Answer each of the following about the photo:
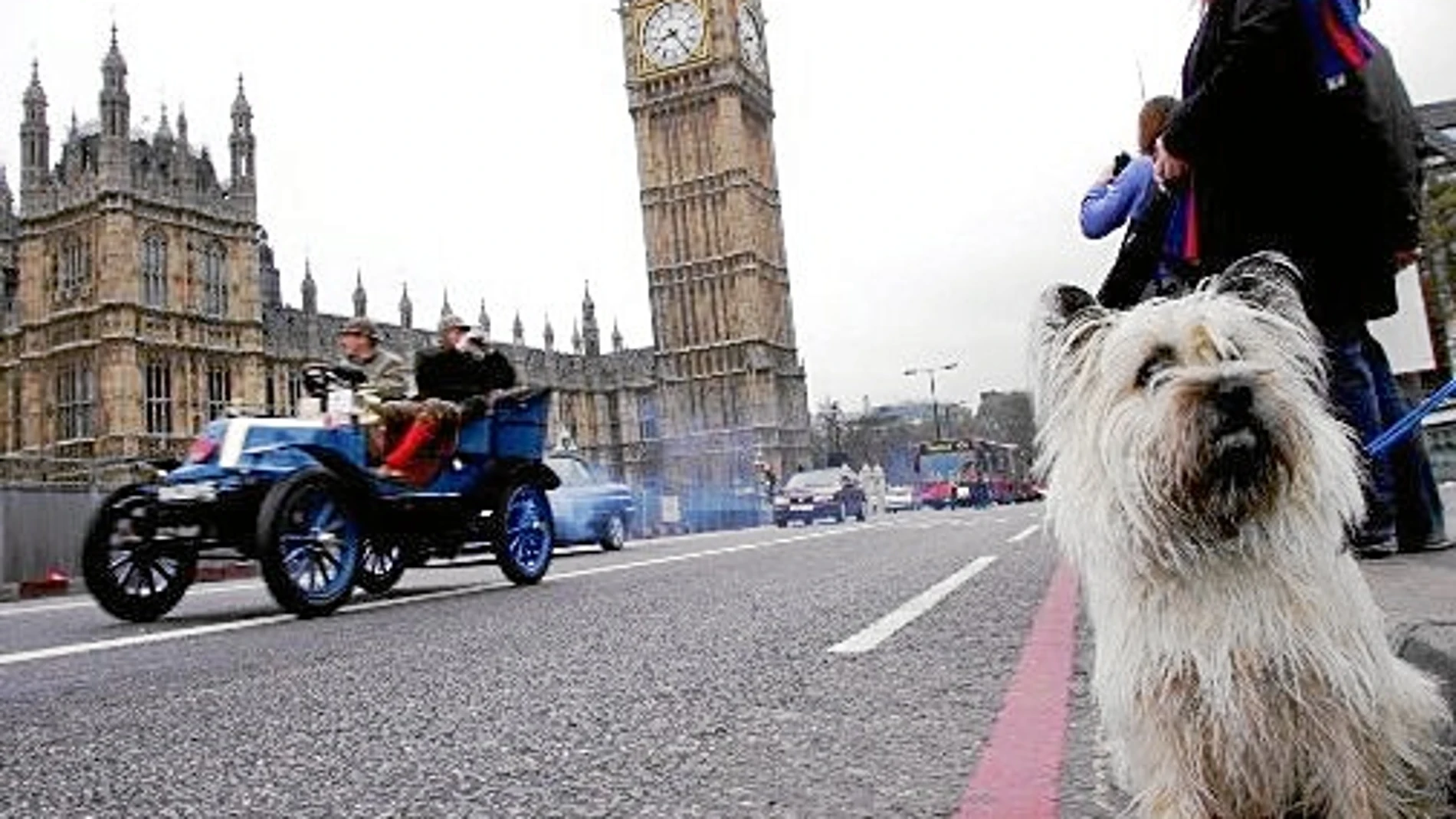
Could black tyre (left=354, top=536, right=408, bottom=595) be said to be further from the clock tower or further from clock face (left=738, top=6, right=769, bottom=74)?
clock face (left=738, top=6, right=769, bottom=74)

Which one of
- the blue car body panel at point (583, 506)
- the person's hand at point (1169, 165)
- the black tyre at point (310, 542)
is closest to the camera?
the person's hand at point (1169, 165)

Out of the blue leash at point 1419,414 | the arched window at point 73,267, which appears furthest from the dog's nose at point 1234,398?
the arched window at point 73,267

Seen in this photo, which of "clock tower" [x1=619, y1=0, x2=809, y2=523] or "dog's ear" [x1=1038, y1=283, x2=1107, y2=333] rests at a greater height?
"clock tower" [x1=619, y1=0, x2=809, y2=523]

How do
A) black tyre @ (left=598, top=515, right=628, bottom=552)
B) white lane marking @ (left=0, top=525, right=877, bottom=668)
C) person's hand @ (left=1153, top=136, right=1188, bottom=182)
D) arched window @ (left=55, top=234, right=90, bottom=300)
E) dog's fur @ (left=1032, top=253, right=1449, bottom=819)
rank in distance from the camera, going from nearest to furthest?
dog's fur @ (left=1032, top=253, right=1449, bottom=819), person's hand @ (left=1153, top=136, right=1188, bottom=182), white lane marking @ (left=0, top=525, right=877, bottom=668), black tyre @ (left=598, top=515, right=628, bottom=552), arched window @ (left=55, top=234, right=90, bottom=300)

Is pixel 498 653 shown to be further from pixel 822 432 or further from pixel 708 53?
pixel 822 432

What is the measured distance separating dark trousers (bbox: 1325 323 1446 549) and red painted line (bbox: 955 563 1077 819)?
1066 mm

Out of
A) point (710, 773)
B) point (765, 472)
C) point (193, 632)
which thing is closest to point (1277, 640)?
point (710, 773)

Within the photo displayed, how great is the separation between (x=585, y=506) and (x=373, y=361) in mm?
10429

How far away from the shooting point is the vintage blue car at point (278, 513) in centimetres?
627

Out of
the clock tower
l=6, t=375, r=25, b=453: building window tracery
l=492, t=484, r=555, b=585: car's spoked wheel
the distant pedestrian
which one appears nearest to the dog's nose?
the distant pedestrian

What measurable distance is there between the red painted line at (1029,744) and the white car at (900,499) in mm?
44293

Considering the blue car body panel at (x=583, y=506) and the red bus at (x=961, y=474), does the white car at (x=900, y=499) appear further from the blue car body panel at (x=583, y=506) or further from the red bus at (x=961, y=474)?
the blue car body panel at (x=583, y=506)

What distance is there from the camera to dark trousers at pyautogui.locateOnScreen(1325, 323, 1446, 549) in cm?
351

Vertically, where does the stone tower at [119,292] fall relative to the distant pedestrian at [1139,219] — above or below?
above
